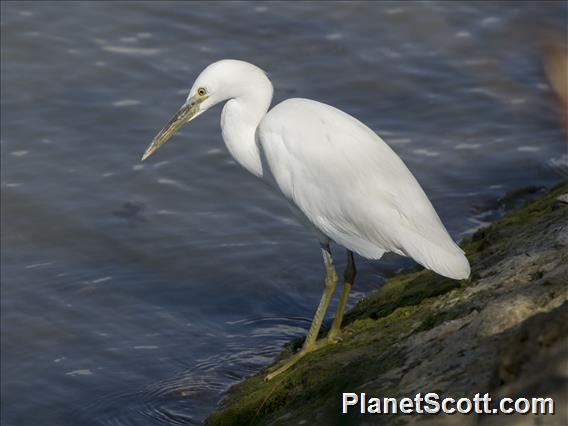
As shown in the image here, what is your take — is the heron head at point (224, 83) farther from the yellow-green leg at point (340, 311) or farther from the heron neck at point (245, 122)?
the yellow-green leg at point (340, 311)

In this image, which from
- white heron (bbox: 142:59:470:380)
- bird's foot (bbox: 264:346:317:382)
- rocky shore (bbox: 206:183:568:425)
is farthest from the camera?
bird's foot (bbox: 264:346:317:382)

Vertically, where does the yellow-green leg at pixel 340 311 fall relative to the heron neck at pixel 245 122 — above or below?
below

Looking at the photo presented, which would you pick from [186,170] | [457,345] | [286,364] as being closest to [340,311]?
[286,364]

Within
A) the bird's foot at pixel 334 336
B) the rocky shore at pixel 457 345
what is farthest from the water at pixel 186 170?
the rocky shore at pixel 457 345

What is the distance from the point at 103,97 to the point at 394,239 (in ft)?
17.9

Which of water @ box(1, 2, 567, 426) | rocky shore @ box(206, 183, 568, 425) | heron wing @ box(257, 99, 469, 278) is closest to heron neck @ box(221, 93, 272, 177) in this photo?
heron wing @ box(257, 99, 469, 278)

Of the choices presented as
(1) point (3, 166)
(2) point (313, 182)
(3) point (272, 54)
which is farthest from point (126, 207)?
(2) point (313, 182)

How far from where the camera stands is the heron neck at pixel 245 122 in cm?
632

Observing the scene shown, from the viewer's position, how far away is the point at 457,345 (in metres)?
4.59

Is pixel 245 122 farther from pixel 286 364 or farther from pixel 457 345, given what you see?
pixel 457 345

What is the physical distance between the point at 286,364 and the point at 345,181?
1.07m

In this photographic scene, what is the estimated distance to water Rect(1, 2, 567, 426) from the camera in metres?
7.52

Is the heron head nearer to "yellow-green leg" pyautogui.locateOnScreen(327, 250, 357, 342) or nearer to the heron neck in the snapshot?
the heron neck

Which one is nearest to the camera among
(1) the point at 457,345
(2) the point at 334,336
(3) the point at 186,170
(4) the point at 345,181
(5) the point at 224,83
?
(1) the point at 457,345
